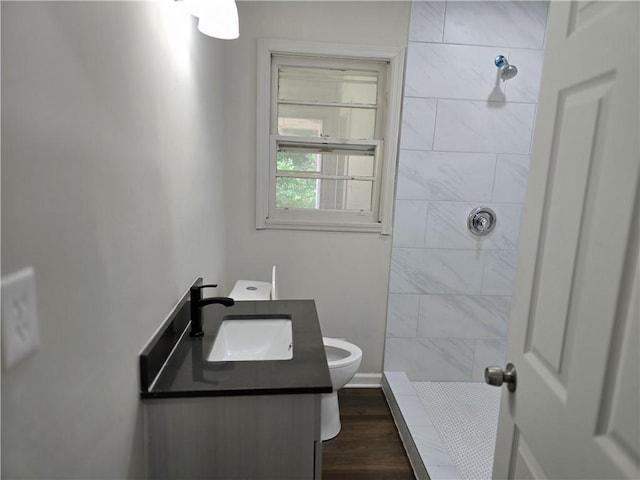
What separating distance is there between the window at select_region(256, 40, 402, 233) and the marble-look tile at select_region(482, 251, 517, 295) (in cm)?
77

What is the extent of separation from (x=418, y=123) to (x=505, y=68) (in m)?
0.59

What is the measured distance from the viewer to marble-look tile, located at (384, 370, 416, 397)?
2400mm

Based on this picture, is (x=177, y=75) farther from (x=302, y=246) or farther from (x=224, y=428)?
(x=302, y=246)

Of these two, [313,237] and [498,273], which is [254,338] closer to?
[313,237]

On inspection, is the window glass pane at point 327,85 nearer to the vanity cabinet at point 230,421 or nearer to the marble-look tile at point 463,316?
the marble-look tile at point 463,316

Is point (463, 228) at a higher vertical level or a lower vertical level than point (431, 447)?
higher

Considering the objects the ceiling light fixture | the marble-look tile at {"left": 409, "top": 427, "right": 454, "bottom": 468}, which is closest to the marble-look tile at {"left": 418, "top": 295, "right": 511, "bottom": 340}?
the marble-look tile at {"left": 409, "top": 427, "right": 454, "bottom": 468}

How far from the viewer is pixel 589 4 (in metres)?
0.70

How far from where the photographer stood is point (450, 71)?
232 cm

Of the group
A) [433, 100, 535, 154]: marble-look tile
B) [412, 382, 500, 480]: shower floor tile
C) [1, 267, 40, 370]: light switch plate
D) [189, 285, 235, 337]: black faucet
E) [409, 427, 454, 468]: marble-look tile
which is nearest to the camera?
[1, 267, 40, 370]: light switch plate

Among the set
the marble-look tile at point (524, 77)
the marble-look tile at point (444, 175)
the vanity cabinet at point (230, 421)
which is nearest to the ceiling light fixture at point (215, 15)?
the vanity cabinet at point (230, 421)

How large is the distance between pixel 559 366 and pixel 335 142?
1.91 m

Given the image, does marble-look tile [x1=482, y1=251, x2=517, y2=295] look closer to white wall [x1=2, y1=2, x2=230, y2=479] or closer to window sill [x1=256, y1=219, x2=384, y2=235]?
window sill [x1=256, y1=219, x2=384, y2=235]

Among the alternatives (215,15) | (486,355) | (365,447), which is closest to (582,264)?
(215,15)
